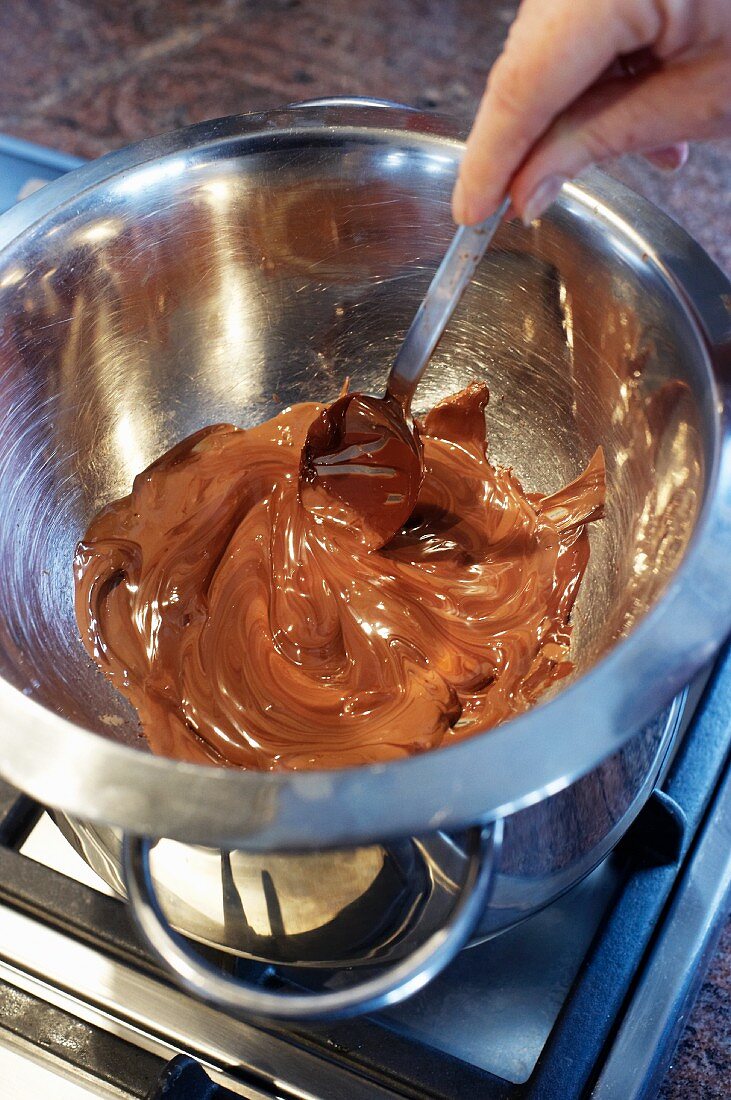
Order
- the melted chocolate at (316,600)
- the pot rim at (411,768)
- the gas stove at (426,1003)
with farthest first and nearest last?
the melted chocolate at (316,600), the gas stove at (426,1003), the pot rim at (411,768)

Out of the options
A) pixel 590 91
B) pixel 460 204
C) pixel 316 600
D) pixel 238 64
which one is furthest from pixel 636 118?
pixel 238 64

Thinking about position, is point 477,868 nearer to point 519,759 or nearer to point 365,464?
point 519,759

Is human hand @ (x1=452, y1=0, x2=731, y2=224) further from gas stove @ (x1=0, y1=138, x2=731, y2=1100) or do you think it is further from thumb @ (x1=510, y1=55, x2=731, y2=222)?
gas stove @ (x1=0, y1=138, x2=731, y2=1100)

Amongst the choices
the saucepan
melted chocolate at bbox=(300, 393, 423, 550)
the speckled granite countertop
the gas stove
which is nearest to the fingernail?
the saucepan

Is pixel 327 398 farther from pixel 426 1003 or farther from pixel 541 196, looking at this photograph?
pixel 426 1003

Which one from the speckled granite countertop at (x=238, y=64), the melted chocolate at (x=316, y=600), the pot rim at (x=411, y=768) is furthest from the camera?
the speckled granite countertop at (x=238, y=64)

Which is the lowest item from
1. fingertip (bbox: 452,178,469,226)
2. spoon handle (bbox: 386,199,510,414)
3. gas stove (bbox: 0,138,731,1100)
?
gas stove (bbox: 0,138,731,1100)

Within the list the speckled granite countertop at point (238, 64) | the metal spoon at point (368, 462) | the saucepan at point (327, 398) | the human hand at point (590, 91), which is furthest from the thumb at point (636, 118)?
the speckled granite countertop at point (238, 64)

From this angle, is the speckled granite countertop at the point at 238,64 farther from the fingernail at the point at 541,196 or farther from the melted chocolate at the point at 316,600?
the fingernail at the point at 541,196
